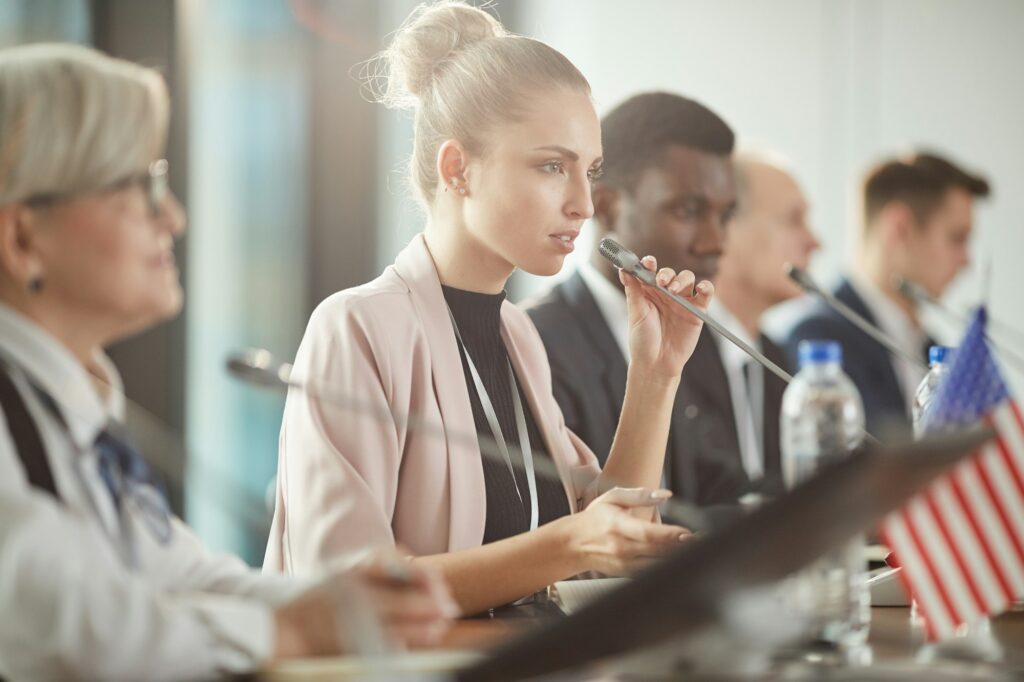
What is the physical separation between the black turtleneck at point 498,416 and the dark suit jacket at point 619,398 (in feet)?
0.56

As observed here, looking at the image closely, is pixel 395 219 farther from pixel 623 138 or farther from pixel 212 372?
pixel 623 138

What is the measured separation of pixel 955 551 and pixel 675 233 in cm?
133

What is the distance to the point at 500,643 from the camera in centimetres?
92

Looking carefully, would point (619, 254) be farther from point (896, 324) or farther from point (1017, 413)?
point (896, 324)

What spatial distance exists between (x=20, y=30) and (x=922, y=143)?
12.3 feet

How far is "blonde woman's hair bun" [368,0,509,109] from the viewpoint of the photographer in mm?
1929

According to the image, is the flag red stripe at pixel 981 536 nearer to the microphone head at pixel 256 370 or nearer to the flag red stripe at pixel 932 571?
the flag red stripe at pixel 932 571

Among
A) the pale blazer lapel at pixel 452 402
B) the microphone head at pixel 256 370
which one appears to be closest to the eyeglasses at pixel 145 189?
the microphone head at pixel 256 370

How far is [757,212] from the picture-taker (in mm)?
3752

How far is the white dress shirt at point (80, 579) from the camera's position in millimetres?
949

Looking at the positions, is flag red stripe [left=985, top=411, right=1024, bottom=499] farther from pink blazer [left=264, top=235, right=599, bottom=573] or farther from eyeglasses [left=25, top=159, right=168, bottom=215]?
eyeglasses [left=25, top=159, right=168, bottom=215]

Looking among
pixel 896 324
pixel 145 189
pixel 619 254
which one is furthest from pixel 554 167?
pixel 896 324

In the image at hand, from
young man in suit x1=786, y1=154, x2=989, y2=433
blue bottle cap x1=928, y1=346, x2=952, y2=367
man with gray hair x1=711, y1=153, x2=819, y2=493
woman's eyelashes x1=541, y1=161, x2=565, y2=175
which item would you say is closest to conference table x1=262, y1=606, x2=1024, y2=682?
blue bottle cap x1=928, y1=346, x2=952, y2=367

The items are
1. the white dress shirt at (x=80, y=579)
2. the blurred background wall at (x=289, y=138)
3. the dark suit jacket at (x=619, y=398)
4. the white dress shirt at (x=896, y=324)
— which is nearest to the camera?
the white dress shirt at (x=80, y=579)
